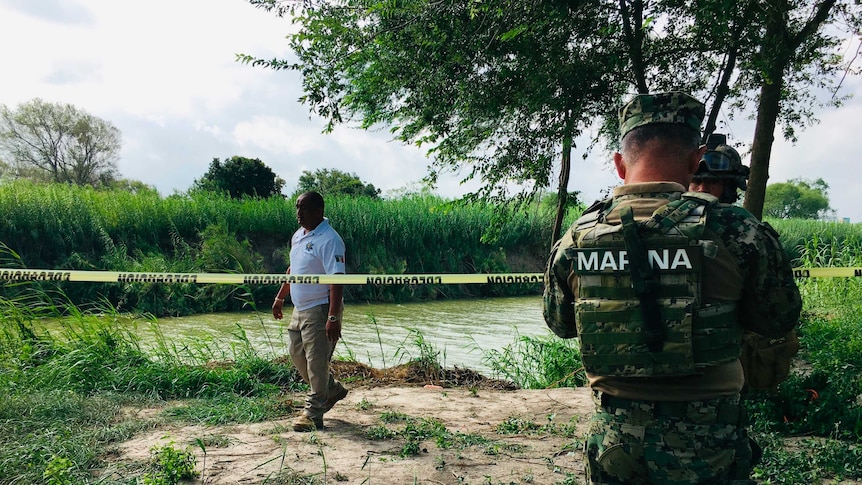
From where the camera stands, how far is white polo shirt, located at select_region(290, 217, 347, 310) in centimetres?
440

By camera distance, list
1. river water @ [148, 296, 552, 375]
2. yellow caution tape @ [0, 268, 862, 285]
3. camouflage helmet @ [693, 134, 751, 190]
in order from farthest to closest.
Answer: river water @ [148, 296, 552, 375], yellow caution tape @ [0, 268, 862, 285], camouflage helmet @ [693, 134, 751, 190]

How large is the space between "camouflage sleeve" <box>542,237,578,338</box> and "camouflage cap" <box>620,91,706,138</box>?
499mm

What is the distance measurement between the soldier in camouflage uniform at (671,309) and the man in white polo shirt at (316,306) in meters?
2.67

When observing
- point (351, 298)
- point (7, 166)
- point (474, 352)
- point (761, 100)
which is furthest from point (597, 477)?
point (7, 166)

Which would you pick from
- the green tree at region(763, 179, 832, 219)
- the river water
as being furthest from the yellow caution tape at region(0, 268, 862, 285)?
the green tree at region(763, 179, 832, 219)

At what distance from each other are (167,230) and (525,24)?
14.1 metres

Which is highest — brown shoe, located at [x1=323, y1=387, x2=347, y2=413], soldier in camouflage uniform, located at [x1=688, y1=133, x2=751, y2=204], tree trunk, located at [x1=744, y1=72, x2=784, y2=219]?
tree trunk, located at [x1=744, y1=72, x2=784, y2=219]

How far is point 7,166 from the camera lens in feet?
148

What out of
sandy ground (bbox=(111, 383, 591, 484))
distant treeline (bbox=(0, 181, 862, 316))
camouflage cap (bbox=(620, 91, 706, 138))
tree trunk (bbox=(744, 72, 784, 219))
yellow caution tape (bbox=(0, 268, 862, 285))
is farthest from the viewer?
distant treeline (bbox=(0, 181, 862, 316))

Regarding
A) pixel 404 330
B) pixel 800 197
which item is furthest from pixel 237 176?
pixel 800 197

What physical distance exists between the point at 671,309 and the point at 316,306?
3062 millimetres

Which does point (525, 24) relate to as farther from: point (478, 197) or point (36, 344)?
point (36, 344)

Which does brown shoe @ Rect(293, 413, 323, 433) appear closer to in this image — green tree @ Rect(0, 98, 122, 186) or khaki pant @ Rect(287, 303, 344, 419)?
khaki pant @ Rect(287, 303, 344, 419)

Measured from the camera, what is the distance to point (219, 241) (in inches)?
628
